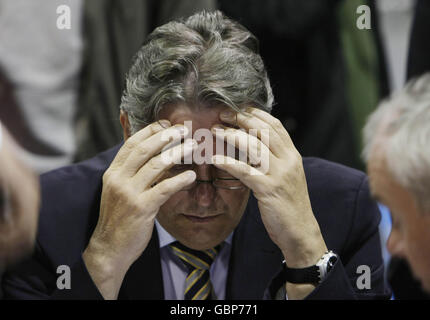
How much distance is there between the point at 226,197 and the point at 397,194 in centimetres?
31

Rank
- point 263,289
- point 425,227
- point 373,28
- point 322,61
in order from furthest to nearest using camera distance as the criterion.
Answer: point 322,61 < point 373,28 < point 263,289 < point 425,227

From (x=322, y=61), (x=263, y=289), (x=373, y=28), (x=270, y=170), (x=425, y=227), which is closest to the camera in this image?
(x=425, y=227)

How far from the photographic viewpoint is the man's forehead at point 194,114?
0.99 metres

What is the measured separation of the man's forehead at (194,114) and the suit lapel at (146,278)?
0.75 ft

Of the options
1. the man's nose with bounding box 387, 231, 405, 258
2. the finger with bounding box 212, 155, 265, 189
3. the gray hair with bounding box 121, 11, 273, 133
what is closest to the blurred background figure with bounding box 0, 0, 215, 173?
the gray hair with bounding box 121, 11, 273, 133

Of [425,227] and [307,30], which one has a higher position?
[307,30]

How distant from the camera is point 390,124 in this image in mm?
862

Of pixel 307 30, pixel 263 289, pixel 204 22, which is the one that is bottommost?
pixel 263 289

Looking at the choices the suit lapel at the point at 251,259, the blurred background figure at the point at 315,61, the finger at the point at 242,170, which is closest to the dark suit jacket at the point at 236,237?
the suit lapel at the point at 251,259

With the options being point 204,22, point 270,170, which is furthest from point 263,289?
point 204,22

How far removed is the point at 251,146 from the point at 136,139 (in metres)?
0.17

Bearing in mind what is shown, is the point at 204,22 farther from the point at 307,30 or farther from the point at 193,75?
the point at 307,30

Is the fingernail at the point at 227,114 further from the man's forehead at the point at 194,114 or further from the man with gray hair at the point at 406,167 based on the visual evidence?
the man with gray hair at the point at 406,167

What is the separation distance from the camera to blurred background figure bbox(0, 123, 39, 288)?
85cm
